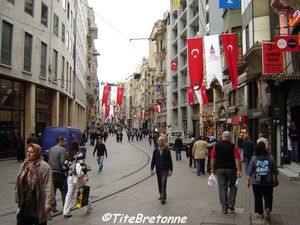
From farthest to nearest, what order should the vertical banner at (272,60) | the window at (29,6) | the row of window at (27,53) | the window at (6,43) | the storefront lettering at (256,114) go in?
the window at (29,6)
the storefront lettering at (256,114)
the row of window at (27,53)
the window at (6,43)
the vertical banner at (272,60)

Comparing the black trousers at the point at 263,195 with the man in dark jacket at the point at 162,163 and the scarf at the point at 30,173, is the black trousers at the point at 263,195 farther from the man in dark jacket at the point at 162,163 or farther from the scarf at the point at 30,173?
the scarf at the point at 30,173

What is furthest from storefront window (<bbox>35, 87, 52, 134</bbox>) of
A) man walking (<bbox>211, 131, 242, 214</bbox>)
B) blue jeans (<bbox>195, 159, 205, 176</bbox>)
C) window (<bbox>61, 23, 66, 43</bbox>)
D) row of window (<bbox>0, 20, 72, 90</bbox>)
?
man walking (<bbox>211, 131, 242, 214</bbox>)

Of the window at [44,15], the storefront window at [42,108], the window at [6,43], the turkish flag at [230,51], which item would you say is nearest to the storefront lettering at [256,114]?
the turkish flag at [230,51]

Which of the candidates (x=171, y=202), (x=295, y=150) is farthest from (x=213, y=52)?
(x=171, y=202)

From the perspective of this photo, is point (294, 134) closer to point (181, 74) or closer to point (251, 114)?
point (251, 114)

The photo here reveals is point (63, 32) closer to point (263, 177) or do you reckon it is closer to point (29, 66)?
point (29, 66)

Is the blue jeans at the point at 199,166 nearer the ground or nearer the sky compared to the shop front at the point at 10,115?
nearer the ground

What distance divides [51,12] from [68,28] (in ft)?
29.2

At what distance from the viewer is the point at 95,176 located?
17.9m

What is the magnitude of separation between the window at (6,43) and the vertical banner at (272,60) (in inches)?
576

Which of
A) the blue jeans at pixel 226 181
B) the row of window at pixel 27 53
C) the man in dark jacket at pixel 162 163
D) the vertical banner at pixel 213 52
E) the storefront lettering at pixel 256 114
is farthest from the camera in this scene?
the storefront lettering at pixel 256 114

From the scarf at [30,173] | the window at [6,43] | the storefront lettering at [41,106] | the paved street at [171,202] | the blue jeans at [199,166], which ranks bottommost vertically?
the paved street at [171,202]

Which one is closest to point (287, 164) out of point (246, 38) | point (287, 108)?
point (287, 108)

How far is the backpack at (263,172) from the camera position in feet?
27.9
